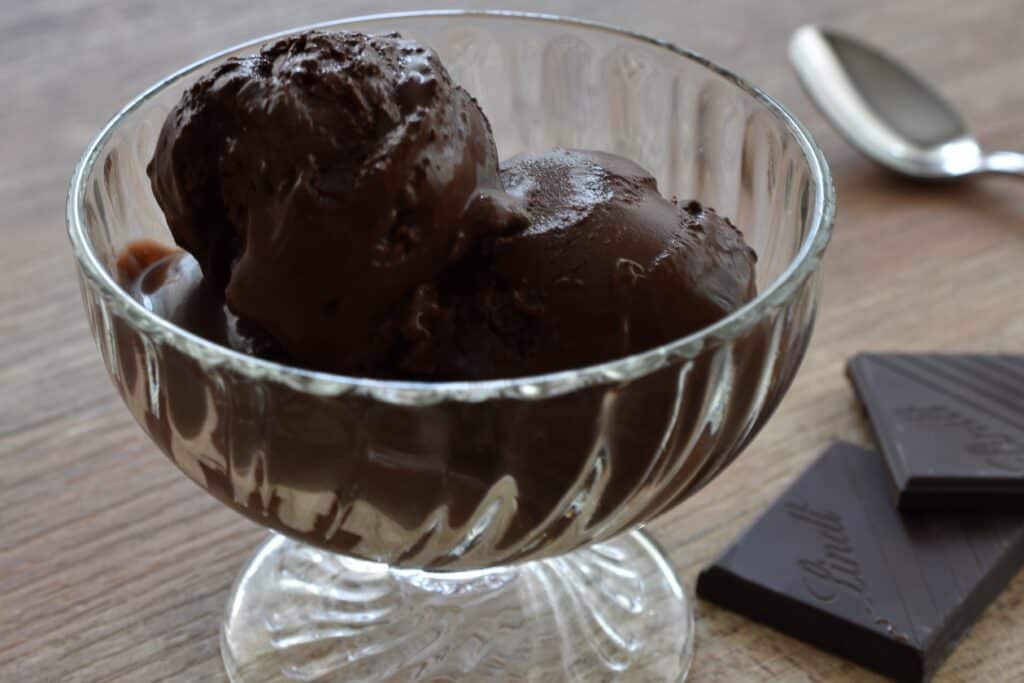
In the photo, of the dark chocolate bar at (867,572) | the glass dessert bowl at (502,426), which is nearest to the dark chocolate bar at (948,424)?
the dark chocolate bar at (867,572)

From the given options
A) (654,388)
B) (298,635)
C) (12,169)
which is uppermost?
(654,388)

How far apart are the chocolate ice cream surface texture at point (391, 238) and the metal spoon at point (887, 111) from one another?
63cm

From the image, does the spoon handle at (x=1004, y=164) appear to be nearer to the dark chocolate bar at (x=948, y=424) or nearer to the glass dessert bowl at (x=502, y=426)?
the dark chocolate bar at (x=948, y=424)

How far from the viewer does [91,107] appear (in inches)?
54.6

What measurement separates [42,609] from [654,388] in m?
0.47

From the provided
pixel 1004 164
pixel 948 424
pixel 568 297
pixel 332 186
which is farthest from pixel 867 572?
pixel 1004 164

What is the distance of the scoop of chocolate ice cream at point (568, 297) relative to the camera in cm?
70

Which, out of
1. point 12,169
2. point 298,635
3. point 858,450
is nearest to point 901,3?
point 858,450

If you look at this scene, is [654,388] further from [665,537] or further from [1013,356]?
[1013,356]

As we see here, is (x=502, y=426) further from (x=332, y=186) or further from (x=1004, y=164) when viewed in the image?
(x=1004, y=164)

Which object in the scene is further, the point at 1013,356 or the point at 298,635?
the point at 1013,356

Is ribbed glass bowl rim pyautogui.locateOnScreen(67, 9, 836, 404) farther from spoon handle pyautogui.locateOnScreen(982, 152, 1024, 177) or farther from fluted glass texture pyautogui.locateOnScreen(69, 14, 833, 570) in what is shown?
spoon handle pyautogui.locateOnScreen(982, 152, 1024, 177)

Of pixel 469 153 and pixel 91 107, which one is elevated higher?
pixel 469 153

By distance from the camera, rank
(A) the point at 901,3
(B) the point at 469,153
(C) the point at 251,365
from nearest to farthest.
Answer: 1. (C) the point at 251,365
2. (B) the point at 469,153
3. (A) the point at 901,3
